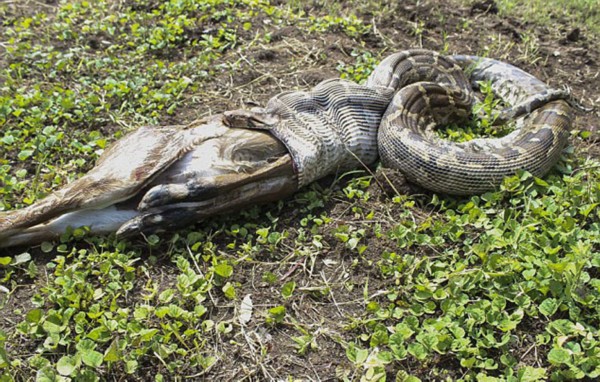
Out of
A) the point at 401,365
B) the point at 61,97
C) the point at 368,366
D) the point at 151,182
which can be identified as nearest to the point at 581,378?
the point at 401,365

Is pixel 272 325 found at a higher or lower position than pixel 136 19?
lower

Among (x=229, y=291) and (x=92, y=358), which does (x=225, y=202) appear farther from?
(x=92, y=358)

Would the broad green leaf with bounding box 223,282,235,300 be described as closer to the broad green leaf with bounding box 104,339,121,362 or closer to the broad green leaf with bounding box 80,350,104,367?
the broad green leaf with bounding box 104,339,121,362

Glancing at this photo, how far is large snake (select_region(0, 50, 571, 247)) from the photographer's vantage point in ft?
13.2

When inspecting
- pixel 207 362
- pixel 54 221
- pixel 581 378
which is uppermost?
pixel 54 221

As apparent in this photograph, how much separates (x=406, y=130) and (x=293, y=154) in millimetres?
1121

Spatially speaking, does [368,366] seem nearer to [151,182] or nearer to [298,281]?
[298,281]

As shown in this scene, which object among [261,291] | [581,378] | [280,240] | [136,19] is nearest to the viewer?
[581,378]

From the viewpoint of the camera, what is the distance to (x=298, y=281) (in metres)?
3.96

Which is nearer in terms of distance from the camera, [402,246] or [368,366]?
[368,366]

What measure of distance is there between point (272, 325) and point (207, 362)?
507mm

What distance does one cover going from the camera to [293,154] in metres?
4.46

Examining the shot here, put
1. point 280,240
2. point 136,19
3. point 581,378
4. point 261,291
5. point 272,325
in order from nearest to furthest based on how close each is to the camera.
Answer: point 581,378 → point 272,325 → point 261,291 → point 280,240 → point 136,19

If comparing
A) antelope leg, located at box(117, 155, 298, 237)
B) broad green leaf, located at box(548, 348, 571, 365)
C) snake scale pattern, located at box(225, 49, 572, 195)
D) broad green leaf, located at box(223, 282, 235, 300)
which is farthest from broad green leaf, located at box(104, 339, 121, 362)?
broad green leaf, located at box(548, 348, 571, 365)
